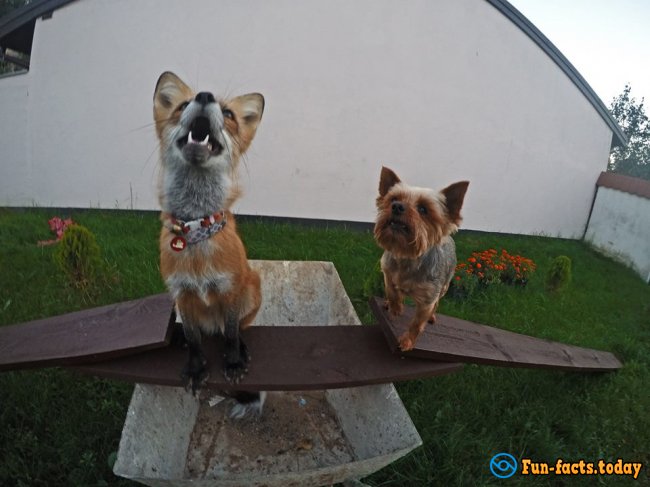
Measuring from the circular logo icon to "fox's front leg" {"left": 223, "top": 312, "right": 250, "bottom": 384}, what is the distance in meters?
1.86

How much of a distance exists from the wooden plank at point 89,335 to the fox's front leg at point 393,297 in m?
1.04

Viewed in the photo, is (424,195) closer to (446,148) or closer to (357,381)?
(357,381)

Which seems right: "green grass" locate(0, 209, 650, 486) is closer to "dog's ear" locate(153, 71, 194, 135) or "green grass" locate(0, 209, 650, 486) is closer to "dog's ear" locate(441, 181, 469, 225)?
"dog's ear" locate(441, 181, 469, 225)

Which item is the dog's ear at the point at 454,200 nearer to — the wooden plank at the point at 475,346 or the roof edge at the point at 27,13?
the wooden plank at the point at 475,346

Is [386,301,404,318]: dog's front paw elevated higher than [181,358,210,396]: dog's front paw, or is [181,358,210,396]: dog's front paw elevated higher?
[386,301,404,318]: dog's front paw

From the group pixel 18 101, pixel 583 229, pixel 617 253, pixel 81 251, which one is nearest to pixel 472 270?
pixel 81 251

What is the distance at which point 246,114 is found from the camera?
5.15ft

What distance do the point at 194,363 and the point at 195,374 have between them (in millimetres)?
52

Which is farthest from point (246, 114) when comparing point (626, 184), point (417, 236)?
point (626, 184)

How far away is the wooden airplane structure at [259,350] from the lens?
1.73 meters

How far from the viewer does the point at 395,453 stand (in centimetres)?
166

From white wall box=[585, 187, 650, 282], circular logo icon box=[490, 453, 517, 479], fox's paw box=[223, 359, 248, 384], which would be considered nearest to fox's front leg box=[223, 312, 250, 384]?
fox's paw box=[223, 359, 248, 384]

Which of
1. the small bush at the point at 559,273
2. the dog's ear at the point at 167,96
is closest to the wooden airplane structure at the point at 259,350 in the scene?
the dog's ear at the point at 167,96

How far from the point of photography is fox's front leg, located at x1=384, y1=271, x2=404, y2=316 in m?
1.85
